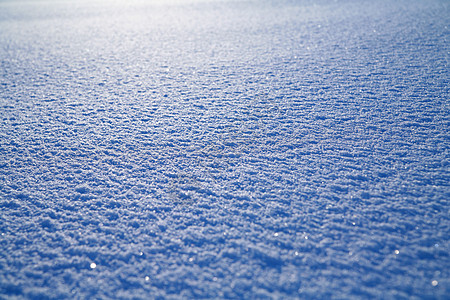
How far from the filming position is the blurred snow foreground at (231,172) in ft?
3.86

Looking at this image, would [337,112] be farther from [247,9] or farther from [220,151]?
[247,9]

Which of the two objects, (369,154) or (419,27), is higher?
(419,27)

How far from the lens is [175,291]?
44.1 inches

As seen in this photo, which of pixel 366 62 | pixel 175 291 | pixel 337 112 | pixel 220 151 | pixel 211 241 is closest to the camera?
pixel 175 291

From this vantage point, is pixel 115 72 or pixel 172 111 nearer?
pixel 172 111

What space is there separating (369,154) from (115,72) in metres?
2.44

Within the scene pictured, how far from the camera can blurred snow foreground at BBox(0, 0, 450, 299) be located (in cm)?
118

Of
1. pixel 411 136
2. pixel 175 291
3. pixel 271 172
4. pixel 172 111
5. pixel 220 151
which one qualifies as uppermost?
pixel 172 111

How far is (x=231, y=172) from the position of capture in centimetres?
166

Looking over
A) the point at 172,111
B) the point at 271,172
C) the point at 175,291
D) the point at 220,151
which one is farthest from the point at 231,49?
the point at 175,291

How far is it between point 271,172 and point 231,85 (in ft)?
3.95

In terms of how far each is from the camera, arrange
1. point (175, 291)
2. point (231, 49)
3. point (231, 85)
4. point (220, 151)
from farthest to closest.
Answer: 1. point (231, 49)
2. point (231, 85)
3. point (220, 151)
4. point (175, 291)

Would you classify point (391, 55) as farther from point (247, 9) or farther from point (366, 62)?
point (247, 9)

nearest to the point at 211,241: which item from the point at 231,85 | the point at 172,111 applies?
the point at 172,111
